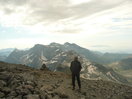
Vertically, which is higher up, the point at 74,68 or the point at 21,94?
the point at 74,68

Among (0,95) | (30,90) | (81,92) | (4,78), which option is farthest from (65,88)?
(0,95)

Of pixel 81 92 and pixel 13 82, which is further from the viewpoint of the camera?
pixel 81 92

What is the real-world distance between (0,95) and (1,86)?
243 centimetres

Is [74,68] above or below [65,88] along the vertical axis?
above

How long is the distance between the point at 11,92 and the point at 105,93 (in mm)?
14473

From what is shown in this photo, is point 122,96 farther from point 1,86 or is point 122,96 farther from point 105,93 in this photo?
point 1,86

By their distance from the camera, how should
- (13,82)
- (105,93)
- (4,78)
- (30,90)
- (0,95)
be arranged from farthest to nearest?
(105,93), (4,78), (13,82), (30,90), (0,95)

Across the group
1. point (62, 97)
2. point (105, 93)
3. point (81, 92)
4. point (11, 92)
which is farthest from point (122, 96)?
point (11, 92)

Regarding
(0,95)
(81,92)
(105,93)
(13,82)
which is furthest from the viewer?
(105,93)

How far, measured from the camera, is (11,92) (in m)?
19.3

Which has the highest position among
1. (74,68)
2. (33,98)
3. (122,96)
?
(74,68)

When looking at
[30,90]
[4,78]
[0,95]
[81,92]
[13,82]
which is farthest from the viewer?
[81,92]

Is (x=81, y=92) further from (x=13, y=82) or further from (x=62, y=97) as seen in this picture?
(x=13, y=82)

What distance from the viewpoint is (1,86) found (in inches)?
819
